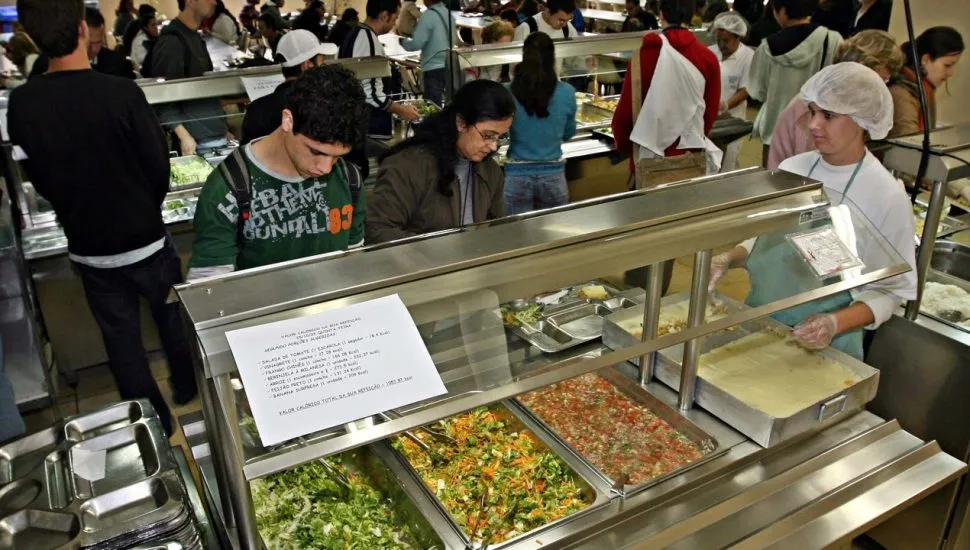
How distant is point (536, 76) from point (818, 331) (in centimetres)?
199

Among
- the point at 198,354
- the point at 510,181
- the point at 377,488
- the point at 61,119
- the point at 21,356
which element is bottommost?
the point at 21,356

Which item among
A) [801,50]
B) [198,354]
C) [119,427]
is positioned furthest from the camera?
[801,50]

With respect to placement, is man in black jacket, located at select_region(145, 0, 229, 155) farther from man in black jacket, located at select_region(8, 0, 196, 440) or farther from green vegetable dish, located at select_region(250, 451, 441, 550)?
green vegetable dish, located at select_region(250, 451, 441, 550)

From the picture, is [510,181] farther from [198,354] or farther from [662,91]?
[198,354]

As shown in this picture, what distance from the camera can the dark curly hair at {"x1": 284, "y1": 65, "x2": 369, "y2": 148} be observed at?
1738 millimetres

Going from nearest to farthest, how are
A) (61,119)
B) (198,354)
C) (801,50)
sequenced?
1. (198,354)
2. (61,119)
3. (801,50)

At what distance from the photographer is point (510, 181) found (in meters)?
3.70

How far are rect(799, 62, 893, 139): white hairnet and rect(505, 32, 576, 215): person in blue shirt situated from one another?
65.1 inches

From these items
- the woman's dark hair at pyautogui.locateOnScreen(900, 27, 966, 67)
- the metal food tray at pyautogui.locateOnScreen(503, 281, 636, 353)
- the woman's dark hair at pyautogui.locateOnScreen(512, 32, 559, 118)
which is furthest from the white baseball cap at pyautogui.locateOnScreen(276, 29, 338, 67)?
the woman's dark hair at pyautogui.locateOnScreen(900, 27, 966, 67)

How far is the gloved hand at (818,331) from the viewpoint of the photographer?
1870 millimetres

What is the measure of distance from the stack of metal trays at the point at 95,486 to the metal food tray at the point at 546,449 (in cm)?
53

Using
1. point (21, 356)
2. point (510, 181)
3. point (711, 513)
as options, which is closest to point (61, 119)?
point (21, 356)

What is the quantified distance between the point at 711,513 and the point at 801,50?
3.63 meters

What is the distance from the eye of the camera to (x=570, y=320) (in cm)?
198
